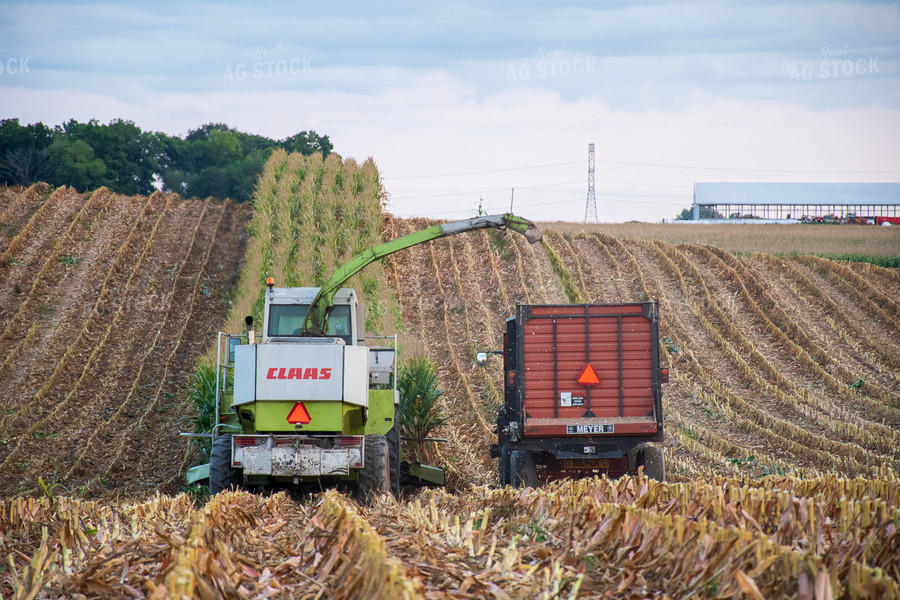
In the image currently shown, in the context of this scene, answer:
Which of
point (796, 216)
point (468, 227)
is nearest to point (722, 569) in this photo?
point (468, 227)

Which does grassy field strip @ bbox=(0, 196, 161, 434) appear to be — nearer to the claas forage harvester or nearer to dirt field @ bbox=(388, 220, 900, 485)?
the claas forage harvester

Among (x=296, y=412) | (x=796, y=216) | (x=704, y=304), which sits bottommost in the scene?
(x=296, y=412)

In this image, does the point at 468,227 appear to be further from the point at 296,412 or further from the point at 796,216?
the point at 796,216

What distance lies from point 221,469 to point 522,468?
3.77m

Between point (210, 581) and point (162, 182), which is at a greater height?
point (162, 182)

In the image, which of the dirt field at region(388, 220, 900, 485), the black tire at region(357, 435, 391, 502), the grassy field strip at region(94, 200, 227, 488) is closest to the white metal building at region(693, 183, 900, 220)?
the dirt field at region(388, 220, 900, 485)

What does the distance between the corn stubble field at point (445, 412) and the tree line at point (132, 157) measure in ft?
79.4

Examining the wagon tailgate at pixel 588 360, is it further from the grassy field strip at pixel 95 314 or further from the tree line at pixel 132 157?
the tree line at pixel 132 157

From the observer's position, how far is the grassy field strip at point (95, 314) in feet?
52.6

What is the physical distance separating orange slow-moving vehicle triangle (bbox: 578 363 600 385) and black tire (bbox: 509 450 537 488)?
1.17m

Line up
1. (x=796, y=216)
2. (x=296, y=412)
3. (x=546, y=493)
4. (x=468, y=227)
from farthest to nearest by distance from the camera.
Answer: (x=796, y=216) < (x=468, y=227) < (x=296, y=412) < (x=546, y=493)

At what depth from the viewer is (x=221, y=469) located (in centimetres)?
978

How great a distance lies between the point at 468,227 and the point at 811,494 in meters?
6.20

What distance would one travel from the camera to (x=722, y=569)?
3871 millimetres
